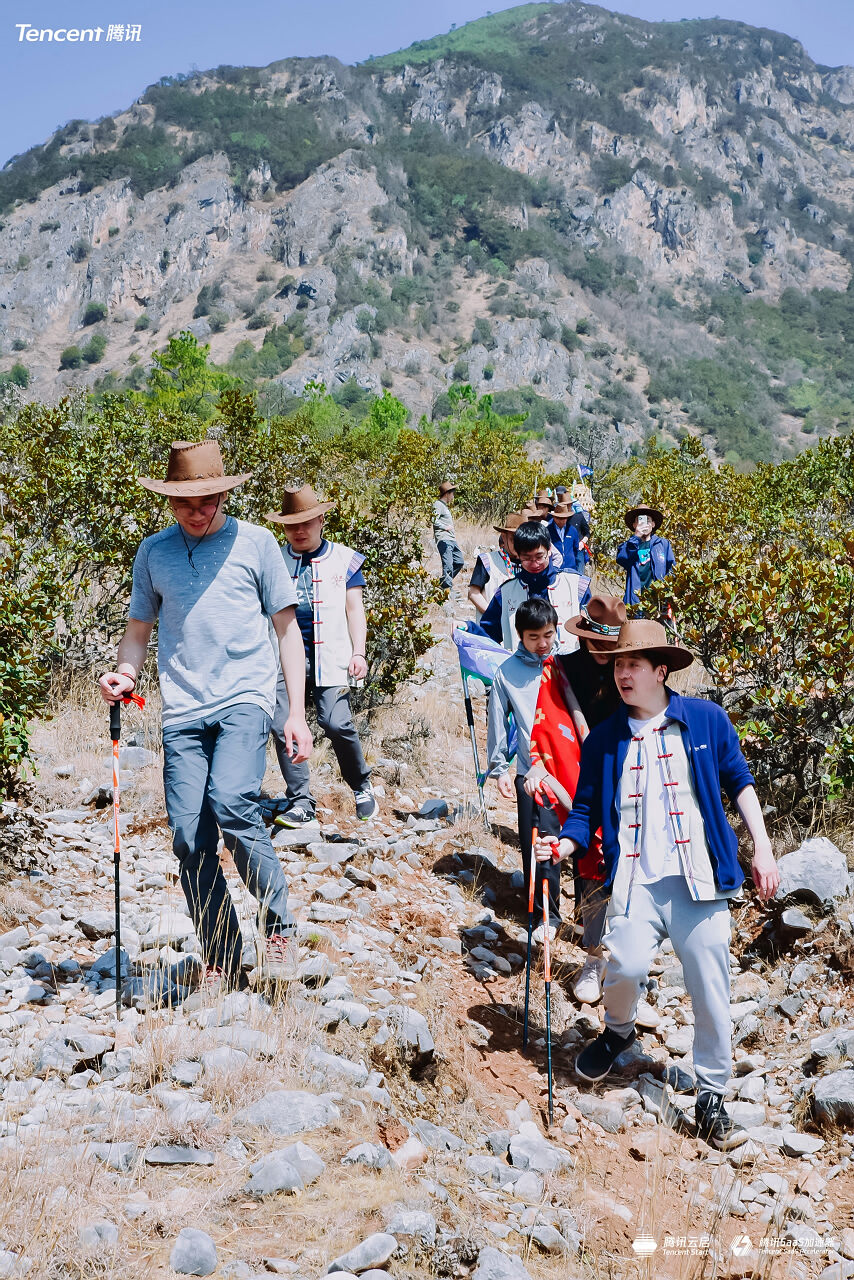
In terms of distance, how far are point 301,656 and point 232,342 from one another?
333 feet

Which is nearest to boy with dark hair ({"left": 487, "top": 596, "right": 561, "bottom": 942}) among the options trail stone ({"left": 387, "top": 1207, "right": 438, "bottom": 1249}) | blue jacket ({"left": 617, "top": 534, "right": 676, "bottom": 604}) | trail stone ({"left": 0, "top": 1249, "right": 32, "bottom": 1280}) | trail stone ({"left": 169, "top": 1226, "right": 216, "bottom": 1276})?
trail stone ({"left": 387, "top": 1207, "right": 438, "bottom": 1249})

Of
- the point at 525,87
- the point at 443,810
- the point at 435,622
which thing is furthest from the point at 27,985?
the point at 525,87

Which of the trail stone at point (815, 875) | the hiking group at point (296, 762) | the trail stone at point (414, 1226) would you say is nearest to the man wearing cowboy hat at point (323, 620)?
the hiking group at point (296, 762)

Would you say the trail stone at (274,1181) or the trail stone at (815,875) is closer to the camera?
the trail stone at (274,1181)

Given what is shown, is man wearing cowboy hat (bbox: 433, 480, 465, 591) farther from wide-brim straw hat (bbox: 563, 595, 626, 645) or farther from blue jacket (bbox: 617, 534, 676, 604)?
wide-brim straw hat (bbox: 563, 595, 626, 645)

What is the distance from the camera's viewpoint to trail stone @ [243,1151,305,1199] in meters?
2.45

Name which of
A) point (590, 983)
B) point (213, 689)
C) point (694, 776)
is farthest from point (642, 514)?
point (213, 689)

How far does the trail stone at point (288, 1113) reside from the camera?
2.73 metres

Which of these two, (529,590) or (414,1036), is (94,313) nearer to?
(529,590)

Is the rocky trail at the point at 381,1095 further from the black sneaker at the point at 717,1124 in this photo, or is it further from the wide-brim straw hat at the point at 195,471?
the wide-brim straw hat at the point at 195,471

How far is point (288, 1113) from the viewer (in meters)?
2.76

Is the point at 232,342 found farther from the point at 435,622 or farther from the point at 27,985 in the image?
the point at 27,985

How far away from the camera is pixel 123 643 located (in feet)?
11.8

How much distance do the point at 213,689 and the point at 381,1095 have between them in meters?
1.50
